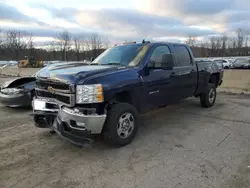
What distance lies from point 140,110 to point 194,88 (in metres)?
2.28

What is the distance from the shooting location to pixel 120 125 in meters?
4.05

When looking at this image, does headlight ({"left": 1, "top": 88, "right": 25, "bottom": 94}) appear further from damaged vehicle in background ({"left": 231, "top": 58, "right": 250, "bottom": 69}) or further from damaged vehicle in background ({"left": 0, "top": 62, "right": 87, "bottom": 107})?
damaged vehicle in background ({"left": 231, "top": 58, "right": 250, "bottom": 69})

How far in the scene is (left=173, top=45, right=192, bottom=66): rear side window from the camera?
555 cm

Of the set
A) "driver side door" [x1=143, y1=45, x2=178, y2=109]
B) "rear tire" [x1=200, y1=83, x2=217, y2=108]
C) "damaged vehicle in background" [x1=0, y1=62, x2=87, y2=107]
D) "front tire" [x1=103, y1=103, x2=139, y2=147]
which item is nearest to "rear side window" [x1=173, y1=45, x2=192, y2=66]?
"driver side door" [x1=143, y1=45, x2=178, y2=109]

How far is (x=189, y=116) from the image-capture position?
6.14 m

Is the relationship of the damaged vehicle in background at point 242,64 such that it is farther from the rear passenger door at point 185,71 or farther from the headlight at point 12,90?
the headlight at point 12,90

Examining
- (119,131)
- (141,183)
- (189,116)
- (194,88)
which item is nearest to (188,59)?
(194,88)

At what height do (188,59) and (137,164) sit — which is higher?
(188,59)

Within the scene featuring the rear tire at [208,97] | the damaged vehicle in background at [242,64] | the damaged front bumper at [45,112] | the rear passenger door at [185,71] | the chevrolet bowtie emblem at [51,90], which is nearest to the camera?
the chevrolet bowtie emblem at [51,90]

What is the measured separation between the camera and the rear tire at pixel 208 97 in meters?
6.80

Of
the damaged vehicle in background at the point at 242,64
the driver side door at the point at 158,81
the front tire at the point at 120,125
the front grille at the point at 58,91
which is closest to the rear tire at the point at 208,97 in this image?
the driver side door at the point at 158,81

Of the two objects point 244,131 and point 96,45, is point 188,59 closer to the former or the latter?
point 244,131

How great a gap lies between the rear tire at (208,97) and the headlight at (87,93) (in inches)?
166

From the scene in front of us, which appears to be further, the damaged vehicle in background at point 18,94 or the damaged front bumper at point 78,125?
the damaged vehicle in background at point 18,94
